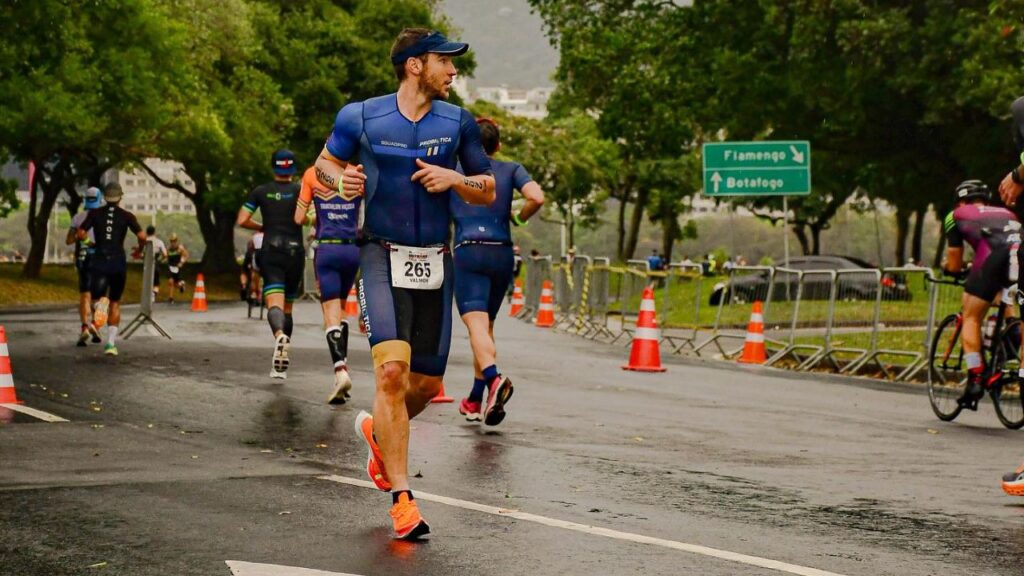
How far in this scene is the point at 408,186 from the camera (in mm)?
7281

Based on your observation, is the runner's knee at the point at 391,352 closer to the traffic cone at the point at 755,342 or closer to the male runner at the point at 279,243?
the male runner at the point at 279,243

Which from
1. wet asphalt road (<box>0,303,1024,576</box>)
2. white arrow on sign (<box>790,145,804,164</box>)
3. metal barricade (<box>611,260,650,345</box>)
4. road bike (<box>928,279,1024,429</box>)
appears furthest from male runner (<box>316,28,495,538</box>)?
white arrow on sign (<box>790,145,804,164</box>)

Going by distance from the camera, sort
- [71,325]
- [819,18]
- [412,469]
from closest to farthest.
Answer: [412,469] < [71,325] < [819,18]

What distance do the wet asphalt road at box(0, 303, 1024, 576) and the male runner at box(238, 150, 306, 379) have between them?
0.52 m

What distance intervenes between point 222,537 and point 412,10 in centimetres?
5315

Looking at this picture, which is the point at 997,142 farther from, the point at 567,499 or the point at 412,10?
the point at 567,499

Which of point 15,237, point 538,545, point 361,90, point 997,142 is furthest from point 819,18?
point 15,237

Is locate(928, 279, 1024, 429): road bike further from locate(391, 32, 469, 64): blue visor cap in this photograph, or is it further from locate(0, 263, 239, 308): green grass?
locate(0, 263, 239, 308): green grass

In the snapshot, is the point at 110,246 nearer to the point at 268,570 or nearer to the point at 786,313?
the point at 786,313

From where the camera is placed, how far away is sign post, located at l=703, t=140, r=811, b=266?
3145 cm

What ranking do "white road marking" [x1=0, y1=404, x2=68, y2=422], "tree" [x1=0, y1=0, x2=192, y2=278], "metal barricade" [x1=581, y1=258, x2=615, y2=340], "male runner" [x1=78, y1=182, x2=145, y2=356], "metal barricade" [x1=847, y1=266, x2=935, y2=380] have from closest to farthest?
1. "white road marking" [x1=0, y1=404, x2=68, y2=422]
2. "metal barricade" [x1=847, y1=266, x2=935, y2=380]
3. "male runner" [x1=78, y1=182, x2=145, y2=356]
4. "metal barricade" [x1=581, y1=258, x2=615, y2=340]
5. "tree" [x1=0, y1=0, x2=192, y2=278]

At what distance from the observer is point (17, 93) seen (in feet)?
126

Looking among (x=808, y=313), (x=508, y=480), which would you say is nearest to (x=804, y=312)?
(x=808, y=313)

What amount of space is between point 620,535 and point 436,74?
7.05ft
